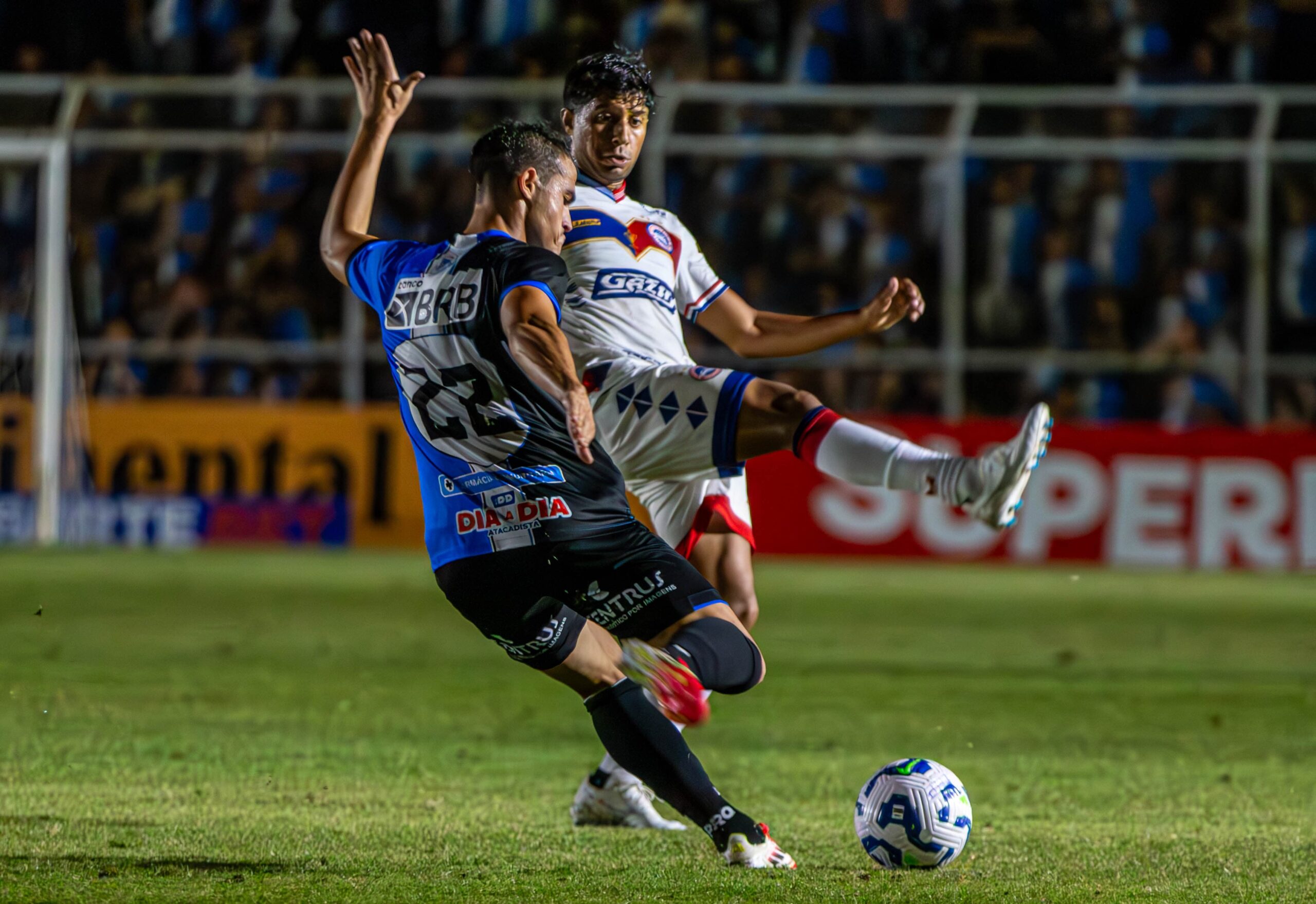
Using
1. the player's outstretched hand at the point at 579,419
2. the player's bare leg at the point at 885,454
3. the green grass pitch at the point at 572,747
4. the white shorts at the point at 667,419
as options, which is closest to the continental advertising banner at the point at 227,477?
the green grass pitch at the point at 572,747

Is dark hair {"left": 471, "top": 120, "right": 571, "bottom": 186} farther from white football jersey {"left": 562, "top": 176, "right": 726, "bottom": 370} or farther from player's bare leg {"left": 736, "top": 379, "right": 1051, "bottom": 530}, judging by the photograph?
player's bare leg {"left": 736, "top": 379, "right": 1051, "bottom": 530}

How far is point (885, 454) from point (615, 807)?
1.60 m

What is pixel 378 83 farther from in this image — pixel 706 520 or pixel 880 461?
pixel 880 461

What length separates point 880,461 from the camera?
488 cm

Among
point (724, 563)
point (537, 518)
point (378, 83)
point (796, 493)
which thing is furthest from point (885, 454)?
point (796, 493)

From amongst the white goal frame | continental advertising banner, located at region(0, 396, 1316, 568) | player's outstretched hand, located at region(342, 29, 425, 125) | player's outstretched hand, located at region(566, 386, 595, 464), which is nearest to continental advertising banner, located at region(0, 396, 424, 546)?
continental advertising banner, located at region(0, 396, 1316, 568)

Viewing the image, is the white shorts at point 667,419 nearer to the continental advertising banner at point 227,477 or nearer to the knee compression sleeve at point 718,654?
the knee compression sleeve at point 718,654

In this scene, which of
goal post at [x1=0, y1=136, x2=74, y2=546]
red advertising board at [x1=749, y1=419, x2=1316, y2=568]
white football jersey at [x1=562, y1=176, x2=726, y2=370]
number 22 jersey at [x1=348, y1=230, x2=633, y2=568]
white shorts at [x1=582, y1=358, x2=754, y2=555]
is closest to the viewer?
number 22 jersey at [x1=348, y1=230, x2=633, y2=568]

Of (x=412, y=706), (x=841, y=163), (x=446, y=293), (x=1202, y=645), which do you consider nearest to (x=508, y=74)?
(x=841, y=163)

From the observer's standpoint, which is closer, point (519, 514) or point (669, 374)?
point (519, 514)

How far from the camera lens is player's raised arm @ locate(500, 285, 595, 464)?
4.31m

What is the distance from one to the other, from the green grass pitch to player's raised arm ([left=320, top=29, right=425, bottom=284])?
169 centimetres

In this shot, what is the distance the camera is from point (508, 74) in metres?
18.1

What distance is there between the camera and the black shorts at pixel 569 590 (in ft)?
15.2
